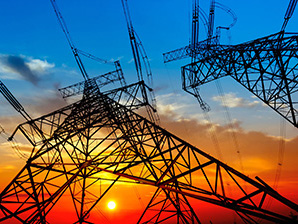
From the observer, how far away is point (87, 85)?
17.3m

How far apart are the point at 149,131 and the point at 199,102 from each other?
363 inches

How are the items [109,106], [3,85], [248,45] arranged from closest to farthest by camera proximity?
[3,85] → [248,45] → [109,106]

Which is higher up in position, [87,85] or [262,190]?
[87,85]

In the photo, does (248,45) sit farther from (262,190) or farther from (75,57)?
(75,57)

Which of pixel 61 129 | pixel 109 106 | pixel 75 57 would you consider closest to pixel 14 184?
pixel 61 129

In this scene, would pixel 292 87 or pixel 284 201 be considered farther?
pixel 292 87

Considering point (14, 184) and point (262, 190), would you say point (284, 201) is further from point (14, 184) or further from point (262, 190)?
point (14, 184)

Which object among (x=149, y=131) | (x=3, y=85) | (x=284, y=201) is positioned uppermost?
(x=3, y=85)

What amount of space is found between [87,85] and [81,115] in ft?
15.8

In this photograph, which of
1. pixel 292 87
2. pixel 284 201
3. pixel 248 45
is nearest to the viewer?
pixel 284 201

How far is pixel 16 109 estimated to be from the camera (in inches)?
441

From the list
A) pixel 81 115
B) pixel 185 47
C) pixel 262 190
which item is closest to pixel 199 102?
pixel 185 47

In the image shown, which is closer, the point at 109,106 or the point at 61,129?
the point at 61,129

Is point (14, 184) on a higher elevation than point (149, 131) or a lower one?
lower
